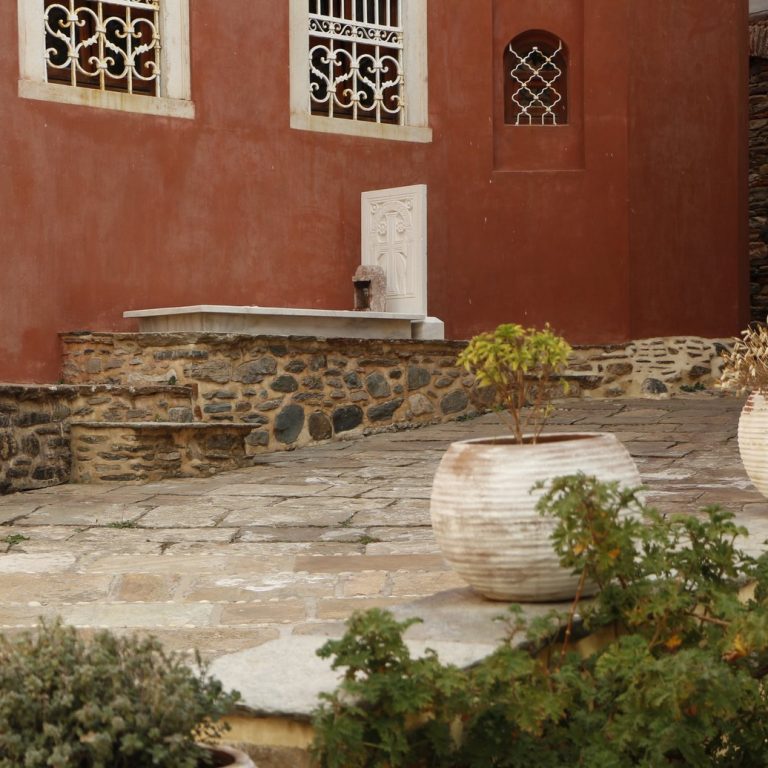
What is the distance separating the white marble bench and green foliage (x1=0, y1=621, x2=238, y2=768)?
6.18m

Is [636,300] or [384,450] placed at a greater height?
[636,300]

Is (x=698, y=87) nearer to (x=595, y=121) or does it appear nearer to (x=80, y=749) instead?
(x=595, y=121)

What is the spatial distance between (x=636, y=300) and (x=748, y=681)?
327 inches

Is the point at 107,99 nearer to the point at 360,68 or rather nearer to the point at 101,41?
the point at 101,41

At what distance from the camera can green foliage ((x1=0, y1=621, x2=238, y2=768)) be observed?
1986 mm

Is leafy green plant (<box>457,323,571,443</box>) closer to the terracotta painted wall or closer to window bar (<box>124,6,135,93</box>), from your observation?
the terracotta painted wall

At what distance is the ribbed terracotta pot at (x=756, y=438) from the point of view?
16.0 ft

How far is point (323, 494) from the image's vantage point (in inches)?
261

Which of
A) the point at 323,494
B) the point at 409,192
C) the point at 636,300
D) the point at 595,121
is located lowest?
the point at 323,494

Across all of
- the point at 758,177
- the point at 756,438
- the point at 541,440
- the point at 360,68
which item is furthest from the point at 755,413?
the point at 758,177

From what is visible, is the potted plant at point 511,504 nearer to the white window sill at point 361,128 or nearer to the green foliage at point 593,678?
the green foliage at point 593,678

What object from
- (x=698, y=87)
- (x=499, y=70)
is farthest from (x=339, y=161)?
(x=698, y=87)

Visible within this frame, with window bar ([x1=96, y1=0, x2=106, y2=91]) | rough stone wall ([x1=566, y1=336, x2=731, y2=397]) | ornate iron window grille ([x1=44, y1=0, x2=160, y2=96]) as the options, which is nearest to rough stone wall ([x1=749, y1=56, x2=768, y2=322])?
rough stone wall ([x1=566, y1=336, x2=731, y2=397])

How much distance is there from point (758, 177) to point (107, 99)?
813 centimetres
